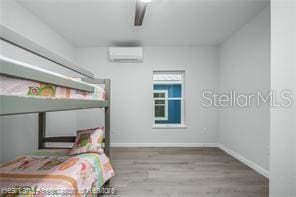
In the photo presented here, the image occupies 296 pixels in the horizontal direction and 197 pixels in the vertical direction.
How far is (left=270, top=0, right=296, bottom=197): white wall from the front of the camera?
1083 mm

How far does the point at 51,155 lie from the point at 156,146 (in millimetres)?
2328

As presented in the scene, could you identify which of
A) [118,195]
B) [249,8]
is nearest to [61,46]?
[118,195]

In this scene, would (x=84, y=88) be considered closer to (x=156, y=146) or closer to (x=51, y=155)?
(x=51, y=155)

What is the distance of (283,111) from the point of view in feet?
3.71

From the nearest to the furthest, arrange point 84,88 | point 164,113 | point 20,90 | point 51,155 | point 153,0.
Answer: point 20,90, point 84,88, point 51,155, point 153,0, point 164,113

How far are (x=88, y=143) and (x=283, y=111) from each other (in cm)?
183

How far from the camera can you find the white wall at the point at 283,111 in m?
1.08

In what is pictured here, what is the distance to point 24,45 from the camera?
1096 millimetres

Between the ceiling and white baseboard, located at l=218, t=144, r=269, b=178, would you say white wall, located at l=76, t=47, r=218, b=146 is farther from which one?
white baseboard, located at l=218, t=144, r=269, b=178

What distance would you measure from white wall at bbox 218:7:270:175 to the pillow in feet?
7.27

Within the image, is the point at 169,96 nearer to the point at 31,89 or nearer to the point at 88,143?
the point at 88,143
